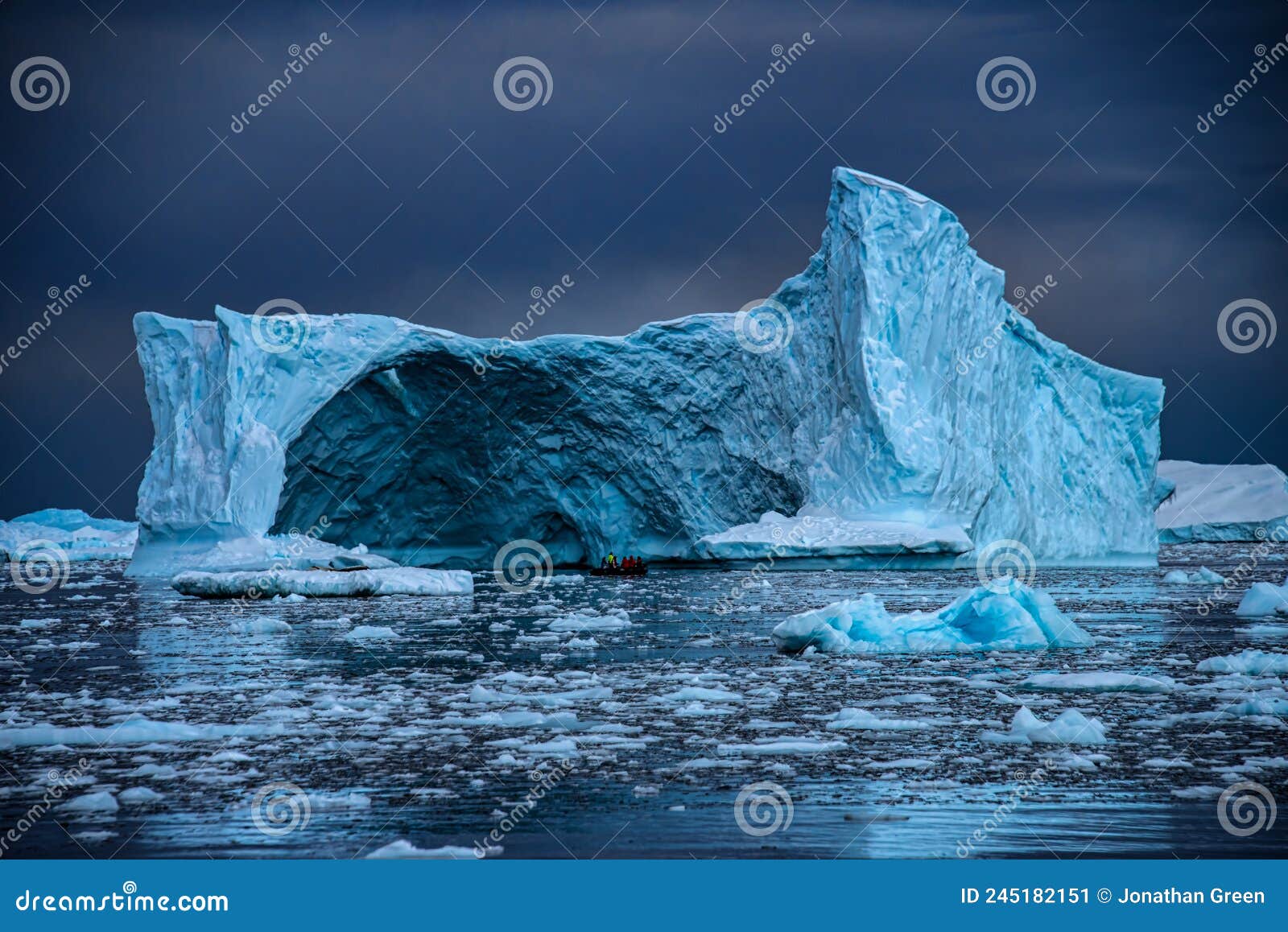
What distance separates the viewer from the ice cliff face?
26.1 metres

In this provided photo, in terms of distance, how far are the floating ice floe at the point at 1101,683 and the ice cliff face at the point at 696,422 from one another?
17.5 metres

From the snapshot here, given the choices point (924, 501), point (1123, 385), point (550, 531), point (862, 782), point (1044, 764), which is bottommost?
point (550, 531)

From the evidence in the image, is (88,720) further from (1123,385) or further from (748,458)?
A: (1123,385)

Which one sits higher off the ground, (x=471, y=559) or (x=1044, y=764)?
(x=1044, y=764)

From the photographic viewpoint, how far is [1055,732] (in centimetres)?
627

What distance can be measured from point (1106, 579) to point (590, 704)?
18405 mm

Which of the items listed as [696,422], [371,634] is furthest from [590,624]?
[696,422]

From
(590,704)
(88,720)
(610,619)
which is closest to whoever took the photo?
(88,720)

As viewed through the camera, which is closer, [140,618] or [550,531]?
[140,618]

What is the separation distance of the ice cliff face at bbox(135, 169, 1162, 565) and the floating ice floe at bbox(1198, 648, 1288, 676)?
16325 mm

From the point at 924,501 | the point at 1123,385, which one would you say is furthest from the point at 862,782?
the point at 1123,385

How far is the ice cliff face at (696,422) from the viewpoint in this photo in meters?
26.1

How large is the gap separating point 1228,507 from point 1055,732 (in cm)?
5682

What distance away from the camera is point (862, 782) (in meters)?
5.33
